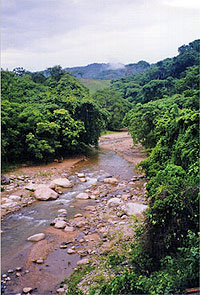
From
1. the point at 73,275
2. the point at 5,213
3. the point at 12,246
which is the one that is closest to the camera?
the point at 73,275

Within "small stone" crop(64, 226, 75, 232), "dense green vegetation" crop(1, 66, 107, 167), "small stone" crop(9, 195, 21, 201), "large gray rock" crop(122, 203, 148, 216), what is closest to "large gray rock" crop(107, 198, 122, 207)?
"large gray rock" crop(122, 203, 148, 216)

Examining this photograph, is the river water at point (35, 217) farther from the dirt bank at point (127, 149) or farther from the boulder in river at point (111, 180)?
the dirt bank at point (127, 149)

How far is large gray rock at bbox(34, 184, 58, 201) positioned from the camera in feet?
37.8

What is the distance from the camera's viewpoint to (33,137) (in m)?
15.8

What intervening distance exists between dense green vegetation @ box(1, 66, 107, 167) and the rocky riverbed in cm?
231

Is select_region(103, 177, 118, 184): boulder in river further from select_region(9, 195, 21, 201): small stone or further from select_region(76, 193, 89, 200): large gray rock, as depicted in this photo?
select_region(9, 195, 21, 201): small stone

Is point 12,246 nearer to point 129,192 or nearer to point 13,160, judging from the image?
point 129,192

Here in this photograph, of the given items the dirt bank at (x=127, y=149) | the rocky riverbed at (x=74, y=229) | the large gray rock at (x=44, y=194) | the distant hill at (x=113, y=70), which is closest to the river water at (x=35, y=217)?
the rocky riverbed at (x=74, y=229)

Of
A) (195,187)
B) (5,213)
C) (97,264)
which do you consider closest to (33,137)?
(5,213)

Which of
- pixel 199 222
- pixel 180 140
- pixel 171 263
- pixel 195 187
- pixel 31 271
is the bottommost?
pixel 31 271

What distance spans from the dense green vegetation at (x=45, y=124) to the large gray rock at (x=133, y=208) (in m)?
7.67

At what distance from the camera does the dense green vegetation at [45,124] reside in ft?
50.9

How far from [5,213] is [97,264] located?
5.08 m

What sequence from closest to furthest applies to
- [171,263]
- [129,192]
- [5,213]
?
[171,263] → [5,213] → [129,192]
